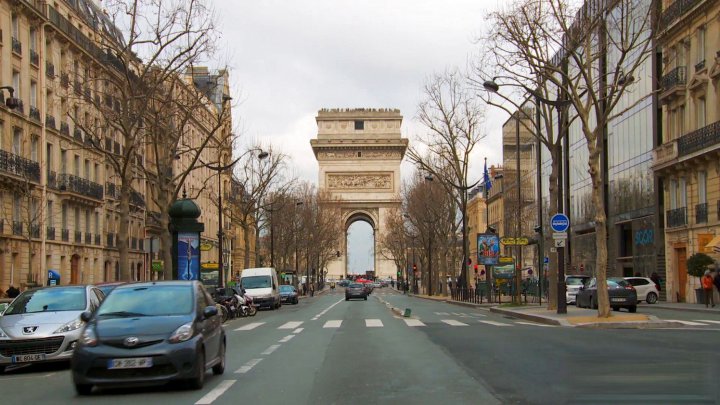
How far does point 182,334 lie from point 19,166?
32.4 meters

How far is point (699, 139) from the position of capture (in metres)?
41.0

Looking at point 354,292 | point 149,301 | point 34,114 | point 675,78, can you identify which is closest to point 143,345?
point 149,301

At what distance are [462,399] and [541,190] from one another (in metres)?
62.0

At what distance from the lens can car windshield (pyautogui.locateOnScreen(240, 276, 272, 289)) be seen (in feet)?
164

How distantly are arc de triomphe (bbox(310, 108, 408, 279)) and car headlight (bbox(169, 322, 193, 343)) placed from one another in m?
110

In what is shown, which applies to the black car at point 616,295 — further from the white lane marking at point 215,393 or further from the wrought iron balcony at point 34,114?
the wrought iron balcony at point 34,114

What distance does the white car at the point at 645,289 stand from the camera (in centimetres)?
4200

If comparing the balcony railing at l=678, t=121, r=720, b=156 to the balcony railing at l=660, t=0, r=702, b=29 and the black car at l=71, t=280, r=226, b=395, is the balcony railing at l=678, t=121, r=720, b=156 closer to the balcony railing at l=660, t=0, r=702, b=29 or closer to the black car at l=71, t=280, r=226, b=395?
Answer: the balcony railing at l=660, t=0, r=702, b=29

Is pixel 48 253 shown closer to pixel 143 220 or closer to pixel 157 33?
pixel 157 33

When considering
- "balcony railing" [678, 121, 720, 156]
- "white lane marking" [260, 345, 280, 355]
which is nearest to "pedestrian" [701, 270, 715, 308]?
"balcony railing" [678, 121, 720, 156]


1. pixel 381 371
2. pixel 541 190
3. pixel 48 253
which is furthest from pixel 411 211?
pixel 381 371

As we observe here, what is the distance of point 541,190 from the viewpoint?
70.3 meters

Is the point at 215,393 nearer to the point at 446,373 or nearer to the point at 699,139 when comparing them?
the point at 446,373

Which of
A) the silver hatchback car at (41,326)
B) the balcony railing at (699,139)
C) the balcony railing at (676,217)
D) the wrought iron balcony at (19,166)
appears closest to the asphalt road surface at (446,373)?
the silver hatchback car at (41,326)
